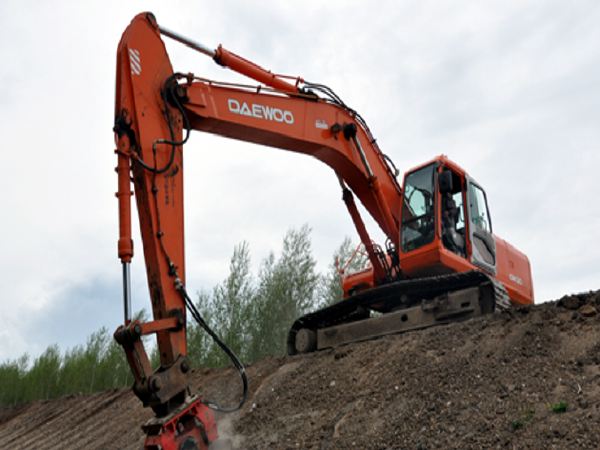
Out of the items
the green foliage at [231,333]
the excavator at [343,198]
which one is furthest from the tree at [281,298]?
the excavator at [343,198]

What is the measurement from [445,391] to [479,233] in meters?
3.70

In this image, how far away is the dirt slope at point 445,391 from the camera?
4.52 metres

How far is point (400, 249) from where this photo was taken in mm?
8273

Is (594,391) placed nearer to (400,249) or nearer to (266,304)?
(400,249)

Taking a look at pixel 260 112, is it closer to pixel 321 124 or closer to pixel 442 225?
pixel 321 124

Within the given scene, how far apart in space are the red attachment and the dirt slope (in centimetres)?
102

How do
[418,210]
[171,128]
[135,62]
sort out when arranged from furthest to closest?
[418,210]
[171,128]
[135,62]

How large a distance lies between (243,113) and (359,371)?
11.3ft

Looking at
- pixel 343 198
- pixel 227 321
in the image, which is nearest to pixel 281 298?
pixel 227 321

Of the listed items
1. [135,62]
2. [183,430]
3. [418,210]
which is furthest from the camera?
[418,210]

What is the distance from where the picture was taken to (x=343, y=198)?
9016 mm

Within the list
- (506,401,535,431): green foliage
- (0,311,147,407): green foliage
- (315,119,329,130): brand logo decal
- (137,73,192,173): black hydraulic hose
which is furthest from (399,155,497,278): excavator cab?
(0,311,147,407): green foliage

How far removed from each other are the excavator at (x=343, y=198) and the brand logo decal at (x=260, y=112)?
0.04ft

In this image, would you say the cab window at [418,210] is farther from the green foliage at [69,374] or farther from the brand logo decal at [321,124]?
the green foliage at [69,374]
